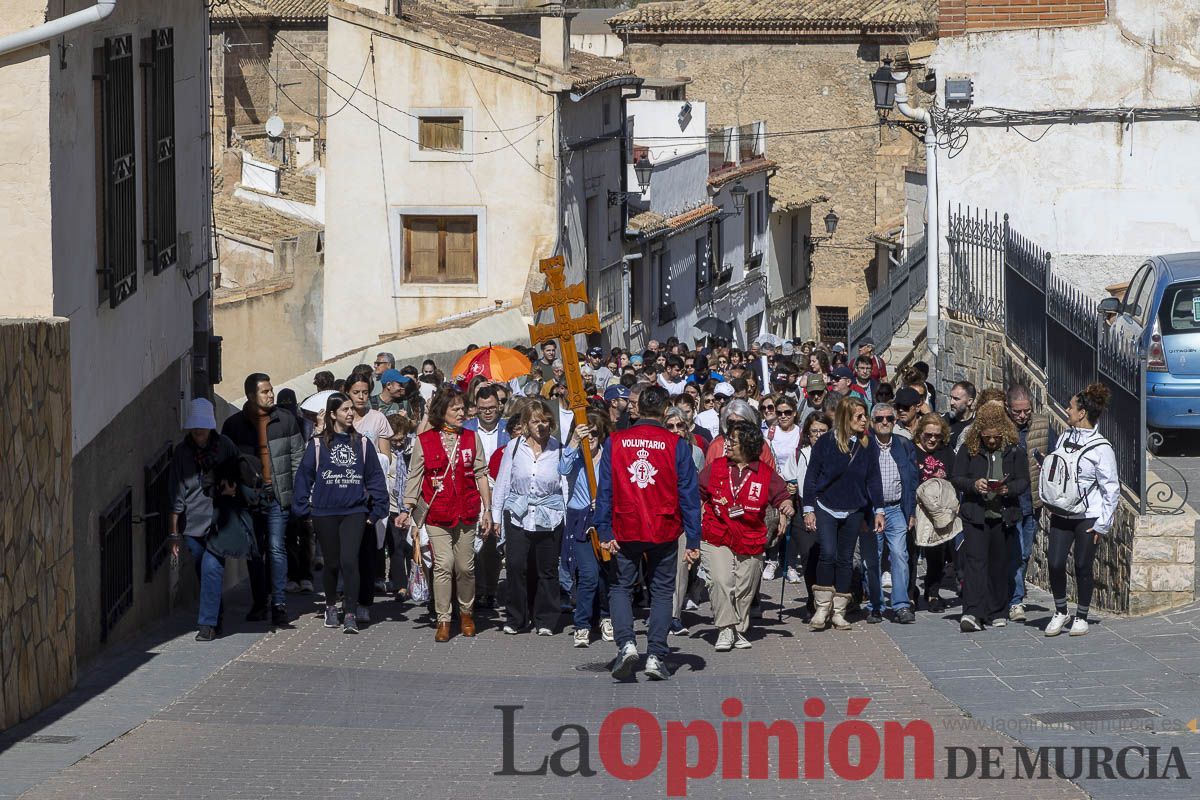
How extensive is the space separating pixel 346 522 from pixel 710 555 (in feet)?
8.86

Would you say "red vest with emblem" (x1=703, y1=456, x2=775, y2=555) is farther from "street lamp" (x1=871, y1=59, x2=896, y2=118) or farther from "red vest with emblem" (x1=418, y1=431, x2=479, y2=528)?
"street lamp" (x1=871, y1=59, x2=896, y2=118)

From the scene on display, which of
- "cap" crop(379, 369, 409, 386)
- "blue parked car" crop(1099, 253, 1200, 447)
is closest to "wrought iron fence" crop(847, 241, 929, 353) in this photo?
"blue parked car" crop(1099, 253, 1200, 447)

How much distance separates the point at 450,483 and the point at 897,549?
3.41 metres

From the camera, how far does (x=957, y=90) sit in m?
21.3

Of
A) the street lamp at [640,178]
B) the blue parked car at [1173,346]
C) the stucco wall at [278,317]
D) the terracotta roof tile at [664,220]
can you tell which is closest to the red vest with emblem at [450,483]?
the blue parked car at [1173,346]

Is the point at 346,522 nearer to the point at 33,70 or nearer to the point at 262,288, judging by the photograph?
the point at 33,70

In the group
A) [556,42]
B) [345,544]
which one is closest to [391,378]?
[345,544]

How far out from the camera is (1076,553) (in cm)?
1202

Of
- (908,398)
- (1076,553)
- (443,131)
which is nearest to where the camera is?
(1076,553)

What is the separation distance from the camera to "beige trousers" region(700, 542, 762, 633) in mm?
12188

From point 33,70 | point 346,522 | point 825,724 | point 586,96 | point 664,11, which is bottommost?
point 825,724

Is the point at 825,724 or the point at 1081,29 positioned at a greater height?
the point at 1081,29

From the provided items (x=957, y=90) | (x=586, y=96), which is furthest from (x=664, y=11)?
(x=957, y=90)

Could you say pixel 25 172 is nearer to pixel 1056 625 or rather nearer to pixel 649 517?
pixel 649 517
